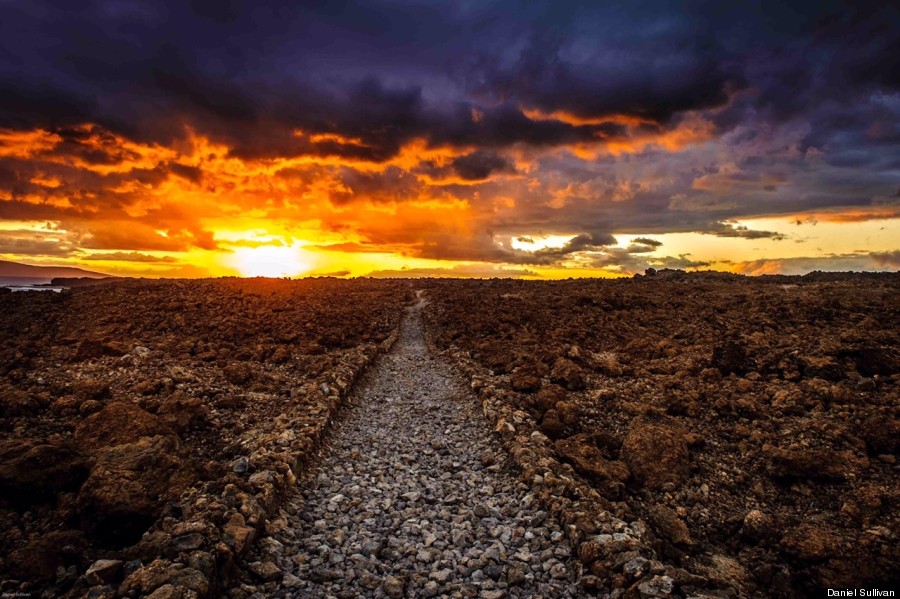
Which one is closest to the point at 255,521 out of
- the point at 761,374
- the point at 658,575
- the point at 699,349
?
the point at 658,575

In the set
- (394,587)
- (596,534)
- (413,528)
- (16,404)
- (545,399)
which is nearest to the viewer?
(394,587)

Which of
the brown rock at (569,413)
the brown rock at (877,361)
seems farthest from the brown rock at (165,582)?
the brown rock at (877,361)

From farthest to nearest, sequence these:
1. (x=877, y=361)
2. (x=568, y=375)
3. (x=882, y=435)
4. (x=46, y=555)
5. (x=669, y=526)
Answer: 1. (x=568, y=375)
2. (x=877, y=361)
3. (x=882, y=435)
4. (x=669, y=526)
5. (x=46, y=555)

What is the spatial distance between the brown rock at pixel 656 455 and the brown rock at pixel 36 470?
12831mm

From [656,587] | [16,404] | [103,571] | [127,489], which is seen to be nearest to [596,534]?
[656,587]

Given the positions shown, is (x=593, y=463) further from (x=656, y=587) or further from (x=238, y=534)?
(x=238, y=534)

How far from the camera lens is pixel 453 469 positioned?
12695 millimetres

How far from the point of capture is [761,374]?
59.0 ft

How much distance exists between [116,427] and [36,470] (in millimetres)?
→ 2692

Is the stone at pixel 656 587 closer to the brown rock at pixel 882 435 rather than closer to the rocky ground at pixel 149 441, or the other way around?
the rocky ground at pixel 149 441

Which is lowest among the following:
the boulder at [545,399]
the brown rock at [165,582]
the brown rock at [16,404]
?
the boulder at [545,399]

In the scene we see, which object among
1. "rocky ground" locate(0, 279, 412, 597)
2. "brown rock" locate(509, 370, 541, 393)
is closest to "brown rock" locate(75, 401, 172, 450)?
"rocky ground" locate(0, 279, 412, 597)

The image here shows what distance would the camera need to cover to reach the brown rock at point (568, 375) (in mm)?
18359

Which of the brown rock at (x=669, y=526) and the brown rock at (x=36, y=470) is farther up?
the brown rock at (x=36, y=470)
